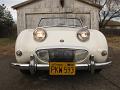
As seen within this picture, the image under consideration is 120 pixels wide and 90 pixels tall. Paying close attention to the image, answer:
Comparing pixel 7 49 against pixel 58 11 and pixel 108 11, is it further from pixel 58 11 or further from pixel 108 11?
pixel 108 11

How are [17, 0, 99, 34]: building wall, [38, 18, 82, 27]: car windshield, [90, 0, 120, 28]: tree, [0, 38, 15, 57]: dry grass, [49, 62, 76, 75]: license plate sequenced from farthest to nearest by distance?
1. [90, 0, 120, 28]: tree
2. [17, 0, 99, 34]: building wall
3. [0, 38, 15, 57]: dry grass
4. [38, 18, 82, 27]: car windshield
5. [49, 62, 76, 75]: license plate

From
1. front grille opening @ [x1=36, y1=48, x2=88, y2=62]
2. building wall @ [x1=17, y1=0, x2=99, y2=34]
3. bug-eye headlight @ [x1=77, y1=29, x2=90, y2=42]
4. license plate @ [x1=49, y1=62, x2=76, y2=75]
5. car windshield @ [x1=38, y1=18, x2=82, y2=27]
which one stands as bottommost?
license plate @ [x1=49, y1=62, x2=76, y2=75]

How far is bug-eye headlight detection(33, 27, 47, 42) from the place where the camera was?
529cm

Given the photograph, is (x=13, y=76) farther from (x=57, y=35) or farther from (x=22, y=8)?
(x=22, y=8)

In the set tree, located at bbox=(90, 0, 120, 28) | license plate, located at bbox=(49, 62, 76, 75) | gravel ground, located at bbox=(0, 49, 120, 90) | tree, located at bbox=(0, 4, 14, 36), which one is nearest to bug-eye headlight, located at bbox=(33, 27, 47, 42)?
license plate, located at bbox=(49, 62, 76, 75)

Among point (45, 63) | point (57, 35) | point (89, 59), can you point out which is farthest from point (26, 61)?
point (89, 59)

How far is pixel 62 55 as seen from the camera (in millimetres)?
4977

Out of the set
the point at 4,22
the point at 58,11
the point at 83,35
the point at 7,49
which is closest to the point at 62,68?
the point at 83,35

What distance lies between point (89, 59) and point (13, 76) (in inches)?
83.9

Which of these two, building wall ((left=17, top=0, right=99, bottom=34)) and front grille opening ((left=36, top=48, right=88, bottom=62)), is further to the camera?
building wall ((left=17, top=0, right=99, bottom=34))

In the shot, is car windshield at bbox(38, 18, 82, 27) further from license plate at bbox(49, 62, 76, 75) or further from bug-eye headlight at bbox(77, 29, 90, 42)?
license plate at bbox(49, 62, 76, 75)

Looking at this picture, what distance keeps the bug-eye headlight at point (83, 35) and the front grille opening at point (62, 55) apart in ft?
0.99

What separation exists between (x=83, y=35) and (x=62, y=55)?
0.66 meters

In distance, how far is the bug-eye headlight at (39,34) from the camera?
529 centimetres
